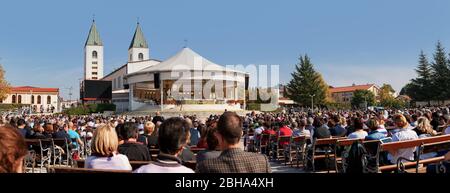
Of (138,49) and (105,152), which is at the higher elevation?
(138,49)

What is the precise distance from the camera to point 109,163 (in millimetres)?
3678

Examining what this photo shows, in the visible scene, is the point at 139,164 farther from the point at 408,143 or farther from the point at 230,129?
the point at 408,143

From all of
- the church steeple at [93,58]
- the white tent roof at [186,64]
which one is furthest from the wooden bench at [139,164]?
the church steeple at [93,58]

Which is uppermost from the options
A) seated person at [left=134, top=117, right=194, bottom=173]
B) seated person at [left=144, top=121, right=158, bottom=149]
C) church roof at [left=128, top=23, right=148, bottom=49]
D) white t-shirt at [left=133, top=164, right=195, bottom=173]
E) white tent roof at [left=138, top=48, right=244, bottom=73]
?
church roof at [left=128, top=23, right=148, bottom=49]

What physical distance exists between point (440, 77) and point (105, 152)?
199 feet

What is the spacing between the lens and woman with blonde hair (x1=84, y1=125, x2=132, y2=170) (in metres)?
3.67

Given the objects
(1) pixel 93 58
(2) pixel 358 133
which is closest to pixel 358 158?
(2) pixel 358 133

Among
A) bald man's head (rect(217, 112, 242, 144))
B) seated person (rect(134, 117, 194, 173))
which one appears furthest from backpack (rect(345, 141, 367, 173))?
seated person (rect(134, 117, 194, 173))

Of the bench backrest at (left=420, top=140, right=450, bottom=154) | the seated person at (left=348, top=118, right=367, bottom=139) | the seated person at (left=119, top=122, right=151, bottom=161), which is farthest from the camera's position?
the seated person at (left=348, top=118, right=367, bottom=139)

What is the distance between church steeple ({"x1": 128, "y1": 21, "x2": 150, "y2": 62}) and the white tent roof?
50156 mm

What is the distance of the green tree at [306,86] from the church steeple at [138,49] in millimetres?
52389

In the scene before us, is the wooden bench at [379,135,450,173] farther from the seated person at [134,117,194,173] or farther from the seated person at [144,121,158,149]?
the seated person at [144,121,158,149]
